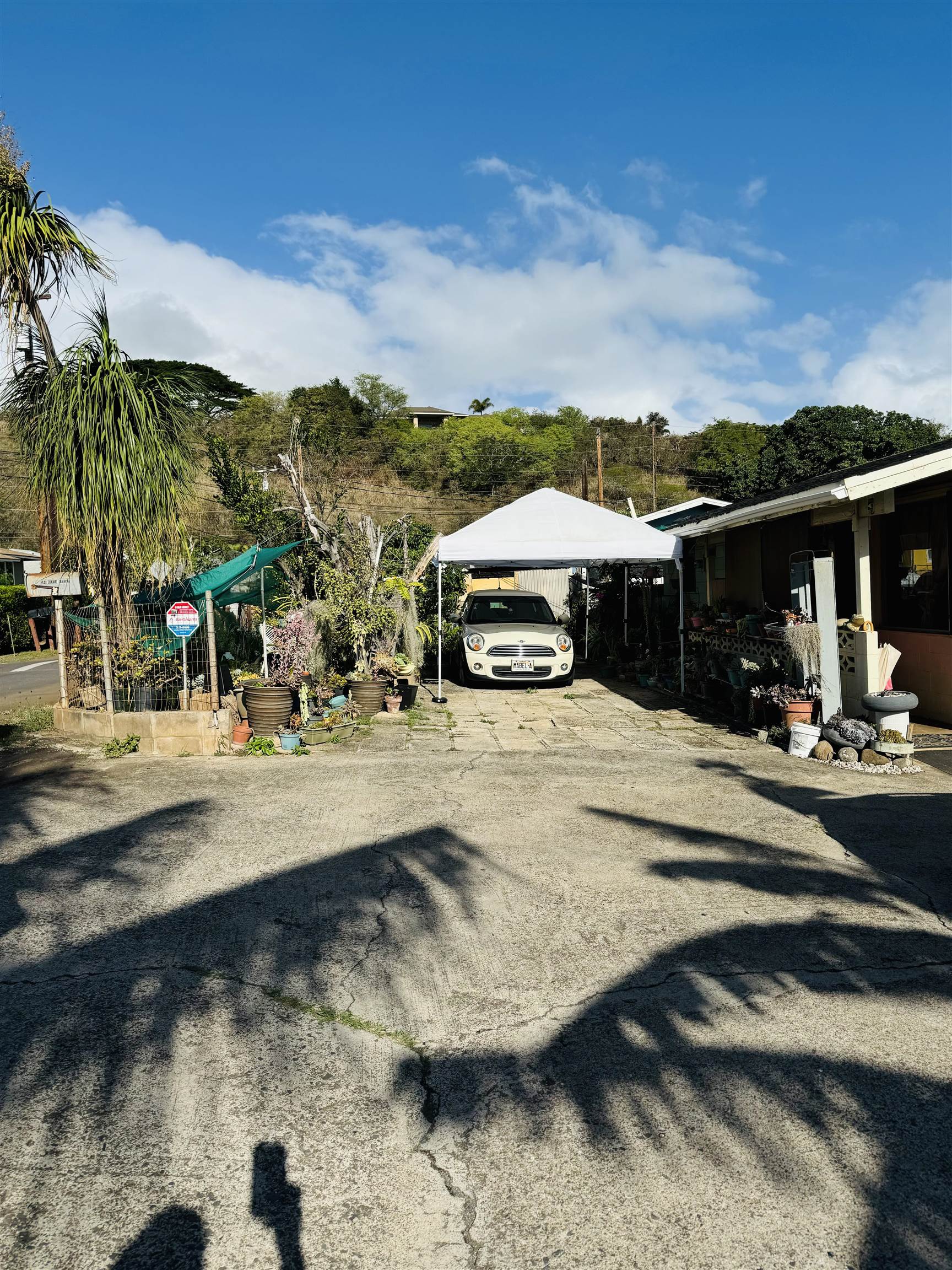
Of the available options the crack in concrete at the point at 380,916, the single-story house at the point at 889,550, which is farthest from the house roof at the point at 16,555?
the crack in concrete at the point at 380,916

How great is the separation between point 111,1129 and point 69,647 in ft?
26.9

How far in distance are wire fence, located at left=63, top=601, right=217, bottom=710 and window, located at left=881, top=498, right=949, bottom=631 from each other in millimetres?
7718

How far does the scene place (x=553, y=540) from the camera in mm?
11961

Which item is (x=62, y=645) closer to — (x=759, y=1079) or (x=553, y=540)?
(x=553, y=540)

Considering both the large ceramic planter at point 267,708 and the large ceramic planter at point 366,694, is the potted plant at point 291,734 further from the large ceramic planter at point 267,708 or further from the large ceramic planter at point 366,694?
the large ceramic planter at point 366,694

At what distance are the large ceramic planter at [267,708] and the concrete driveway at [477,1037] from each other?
268 cm

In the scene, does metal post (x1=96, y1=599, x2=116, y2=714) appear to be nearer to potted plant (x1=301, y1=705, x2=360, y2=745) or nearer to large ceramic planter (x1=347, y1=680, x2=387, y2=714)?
potted plant (x1=301, y1=705, x2=360, y2=745)

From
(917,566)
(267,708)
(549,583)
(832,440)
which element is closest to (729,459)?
(832,440)

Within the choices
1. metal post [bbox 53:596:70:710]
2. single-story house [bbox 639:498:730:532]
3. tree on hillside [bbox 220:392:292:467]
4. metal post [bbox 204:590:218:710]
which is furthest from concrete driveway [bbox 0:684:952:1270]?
tree on hillside [bbox 220:392:292:467]

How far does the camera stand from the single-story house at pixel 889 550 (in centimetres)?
→ 888

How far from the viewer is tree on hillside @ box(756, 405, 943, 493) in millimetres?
44000

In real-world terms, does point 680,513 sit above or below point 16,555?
below

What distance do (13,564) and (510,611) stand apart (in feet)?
68.6

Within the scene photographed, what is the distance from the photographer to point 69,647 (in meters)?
10.1
